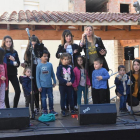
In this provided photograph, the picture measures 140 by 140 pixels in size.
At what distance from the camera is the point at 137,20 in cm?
687

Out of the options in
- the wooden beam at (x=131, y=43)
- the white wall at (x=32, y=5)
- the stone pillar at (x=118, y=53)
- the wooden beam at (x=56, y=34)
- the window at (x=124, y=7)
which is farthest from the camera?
the window at (x=124, y=7)

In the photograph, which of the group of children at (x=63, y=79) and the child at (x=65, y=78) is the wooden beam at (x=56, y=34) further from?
the child at (x=65, y=78)

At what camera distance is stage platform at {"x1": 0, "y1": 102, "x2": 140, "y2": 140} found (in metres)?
3.43

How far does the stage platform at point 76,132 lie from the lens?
3.43m

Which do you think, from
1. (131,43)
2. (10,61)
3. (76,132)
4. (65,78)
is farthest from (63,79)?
(131,43)

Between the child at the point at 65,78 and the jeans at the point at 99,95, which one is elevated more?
the child at the point at 65,78

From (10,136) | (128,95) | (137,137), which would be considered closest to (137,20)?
(128,95)

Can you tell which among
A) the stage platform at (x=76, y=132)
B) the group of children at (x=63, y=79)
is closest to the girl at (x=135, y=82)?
the group of children at (x=63, y=79)

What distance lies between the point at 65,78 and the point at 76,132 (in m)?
1.44

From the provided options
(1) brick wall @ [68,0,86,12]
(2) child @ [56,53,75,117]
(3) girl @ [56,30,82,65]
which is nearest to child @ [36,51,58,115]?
(2) child @ [56,53,75,117]

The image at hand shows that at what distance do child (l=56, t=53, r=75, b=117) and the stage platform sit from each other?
870 millimetres

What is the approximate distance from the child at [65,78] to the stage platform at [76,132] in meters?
0.87

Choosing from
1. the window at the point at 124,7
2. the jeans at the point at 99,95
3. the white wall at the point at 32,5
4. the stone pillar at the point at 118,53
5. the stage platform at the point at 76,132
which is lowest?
the stage platform at the point at 76,132

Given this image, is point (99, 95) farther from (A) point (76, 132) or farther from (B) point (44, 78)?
(A) point (76, 132)
